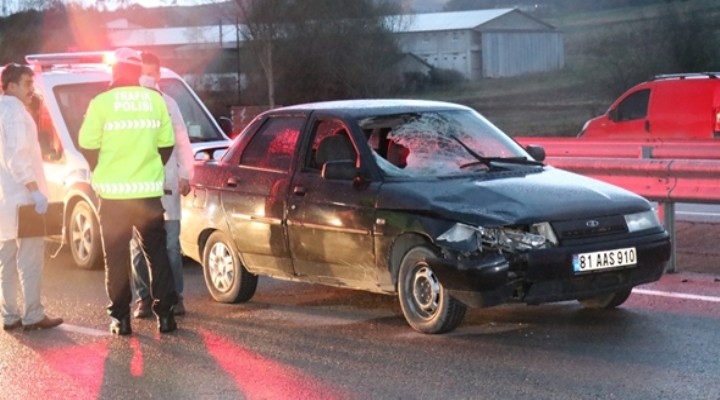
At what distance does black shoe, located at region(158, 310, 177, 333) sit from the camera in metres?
8.77

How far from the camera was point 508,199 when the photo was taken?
8055 millimetres

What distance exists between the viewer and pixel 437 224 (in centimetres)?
796

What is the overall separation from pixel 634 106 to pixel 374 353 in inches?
616

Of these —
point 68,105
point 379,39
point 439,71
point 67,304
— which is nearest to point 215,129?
point 68,105

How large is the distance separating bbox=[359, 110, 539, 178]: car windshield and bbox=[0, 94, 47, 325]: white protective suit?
233cm

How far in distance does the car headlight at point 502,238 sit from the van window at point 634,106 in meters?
15.0

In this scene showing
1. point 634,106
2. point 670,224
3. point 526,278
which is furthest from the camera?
point 634,106

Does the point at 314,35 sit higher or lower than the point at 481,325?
higher

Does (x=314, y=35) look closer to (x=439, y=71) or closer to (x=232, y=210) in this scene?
(x=439, y=71)

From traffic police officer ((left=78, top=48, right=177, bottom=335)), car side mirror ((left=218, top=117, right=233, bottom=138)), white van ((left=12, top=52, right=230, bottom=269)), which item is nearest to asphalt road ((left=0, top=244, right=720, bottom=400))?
traffic police officer ((left=78, top=48, right=177, bottom=335))

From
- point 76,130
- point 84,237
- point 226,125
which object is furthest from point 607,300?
point 226,125

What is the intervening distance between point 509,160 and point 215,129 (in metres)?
5.33

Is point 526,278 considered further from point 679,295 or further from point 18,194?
point 18,194

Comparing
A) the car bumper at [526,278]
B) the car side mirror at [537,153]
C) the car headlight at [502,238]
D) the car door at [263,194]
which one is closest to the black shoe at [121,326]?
the car door at [263,194]
